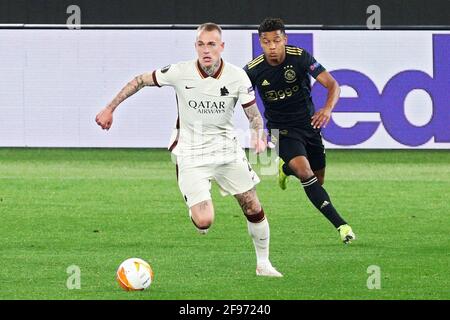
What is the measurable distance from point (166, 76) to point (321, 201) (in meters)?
2.60

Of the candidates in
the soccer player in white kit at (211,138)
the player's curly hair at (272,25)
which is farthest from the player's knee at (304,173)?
the soccer player in white kit at (211,138)

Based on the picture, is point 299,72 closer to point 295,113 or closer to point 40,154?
point 295,113

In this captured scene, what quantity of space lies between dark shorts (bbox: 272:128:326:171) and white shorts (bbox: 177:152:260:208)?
92.1 inches

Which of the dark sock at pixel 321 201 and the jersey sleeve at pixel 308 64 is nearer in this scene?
the dark sock at pixel 321 201

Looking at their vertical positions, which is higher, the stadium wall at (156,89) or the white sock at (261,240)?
the stadium wall at (156,89)

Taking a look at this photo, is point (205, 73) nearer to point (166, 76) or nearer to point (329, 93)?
point (166, 76)

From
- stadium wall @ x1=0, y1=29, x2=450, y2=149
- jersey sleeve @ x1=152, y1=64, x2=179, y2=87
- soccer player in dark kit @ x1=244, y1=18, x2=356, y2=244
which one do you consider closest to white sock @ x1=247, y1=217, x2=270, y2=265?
jersey sleeve @ x1=152, y1=64, x2=179, y2=87

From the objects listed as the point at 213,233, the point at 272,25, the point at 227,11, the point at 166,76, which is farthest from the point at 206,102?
the point at 227,11

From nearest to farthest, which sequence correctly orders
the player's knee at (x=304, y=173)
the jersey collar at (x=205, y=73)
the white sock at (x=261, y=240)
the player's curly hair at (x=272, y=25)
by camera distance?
the white sock at (x=261, y=240) < the jersey collar at (x=205, y=73) < the player's curly hair at (x=272, y=25) < the player's knee at (x=304, y=173)

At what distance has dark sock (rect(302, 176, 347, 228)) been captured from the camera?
1274 centimetres

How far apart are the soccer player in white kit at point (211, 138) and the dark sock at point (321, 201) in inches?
72.9

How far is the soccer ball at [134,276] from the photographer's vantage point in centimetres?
1005

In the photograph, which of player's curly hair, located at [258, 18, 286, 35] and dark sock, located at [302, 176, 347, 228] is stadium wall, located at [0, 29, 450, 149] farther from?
player's curly hair, located at [258, 18, 286, 35]

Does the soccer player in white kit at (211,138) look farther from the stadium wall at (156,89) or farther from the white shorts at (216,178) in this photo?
the stadium wall at (156,89)
